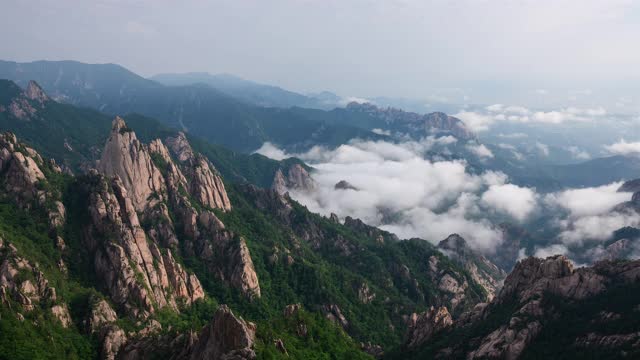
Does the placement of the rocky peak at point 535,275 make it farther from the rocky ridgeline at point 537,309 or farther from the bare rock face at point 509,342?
the bare rock face at point 509,342

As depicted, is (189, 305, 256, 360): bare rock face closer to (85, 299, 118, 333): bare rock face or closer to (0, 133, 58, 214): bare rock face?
(85, 299, 118, 333): bare rock face

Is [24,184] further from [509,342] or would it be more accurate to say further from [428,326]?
[509,342]

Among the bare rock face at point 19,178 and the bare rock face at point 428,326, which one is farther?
the bare rock face at point 19,178

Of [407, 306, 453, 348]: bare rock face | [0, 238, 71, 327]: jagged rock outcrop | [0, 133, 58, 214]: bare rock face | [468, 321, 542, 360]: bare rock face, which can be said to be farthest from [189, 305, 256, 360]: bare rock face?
[0, 133, 58, 214]: bare rock face

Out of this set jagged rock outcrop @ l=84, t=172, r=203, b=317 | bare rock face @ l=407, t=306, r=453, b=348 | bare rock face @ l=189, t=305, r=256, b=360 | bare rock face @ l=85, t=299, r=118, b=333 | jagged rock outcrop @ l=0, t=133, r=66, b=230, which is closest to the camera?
bare rock face @ l=189, t=305, r=256, b=360

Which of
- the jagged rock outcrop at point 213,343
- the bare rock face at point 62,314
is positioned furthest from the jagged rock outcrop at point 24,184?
the jagged rock outcrop at point 213,343

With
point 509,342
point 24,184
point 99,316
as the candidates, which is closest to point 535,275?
point 509,342

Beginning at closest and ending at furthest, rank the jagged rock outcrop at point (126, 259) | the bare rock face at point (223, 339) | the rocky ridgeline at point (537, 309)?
the bare rock face at point (223, 339) → the rocky ridgeline at point (537, 309) → the jagged rock outcrop at point (126, 259)

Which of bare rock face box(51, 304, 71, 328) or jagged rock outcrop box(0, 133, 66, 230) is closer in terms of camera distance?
bare rock face box(51, 304, 71, 328)

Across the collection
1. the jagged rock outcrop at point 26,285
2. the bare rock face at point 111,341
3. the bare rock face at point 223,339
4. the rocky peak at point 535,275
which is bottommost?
the bare rock face at point 111,341
